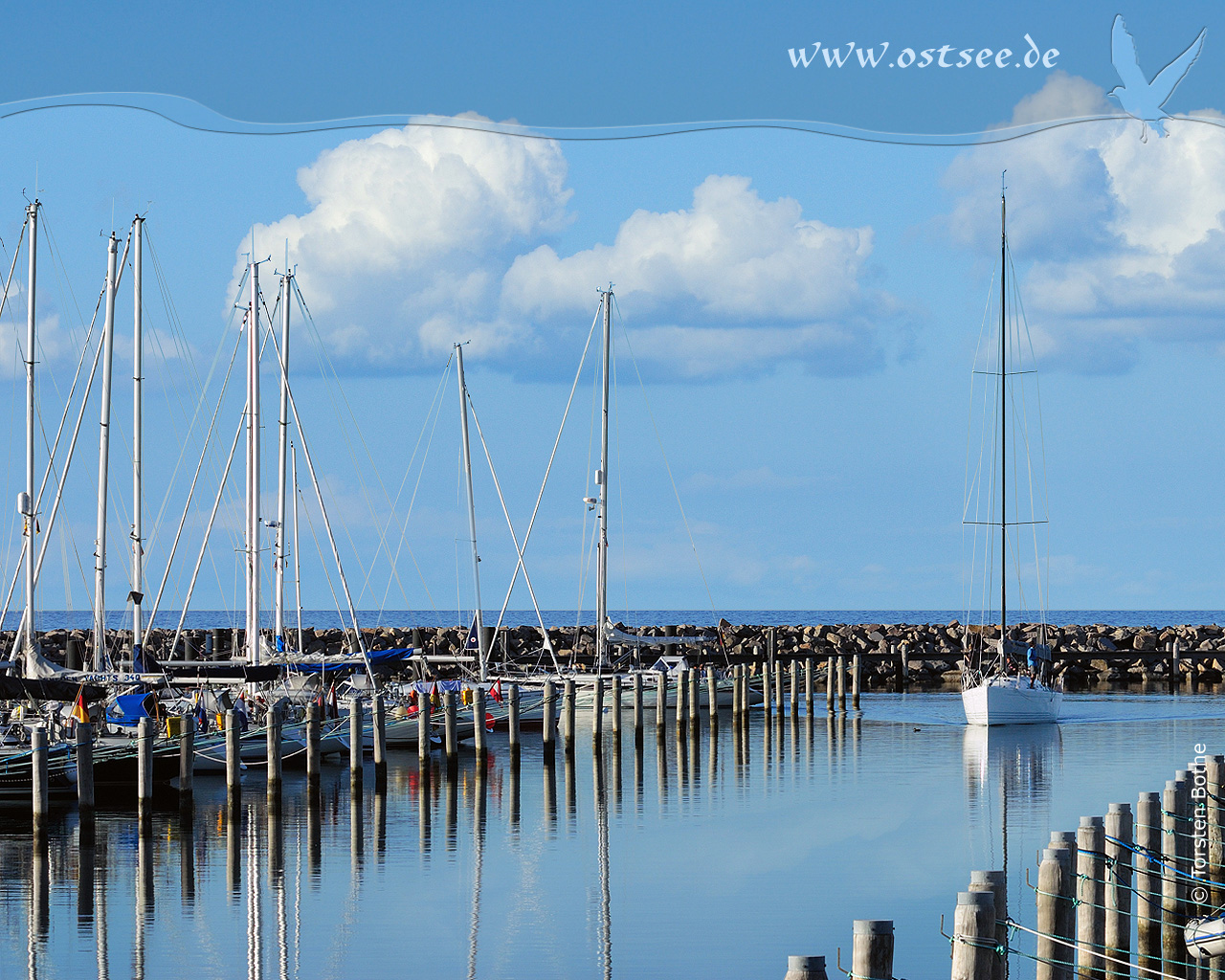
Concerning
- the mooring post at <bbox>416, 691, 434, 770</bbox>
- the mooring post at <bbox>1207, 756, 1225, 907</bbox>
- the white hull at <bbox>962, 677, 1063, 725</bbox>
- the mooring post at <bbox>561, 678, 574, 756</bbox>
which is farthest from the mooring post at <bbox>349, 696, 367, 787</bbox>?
the white hull at <bbox>962, 677, 1063, 725</bbox>

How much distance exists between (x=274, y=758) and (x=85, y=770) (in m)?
3.69

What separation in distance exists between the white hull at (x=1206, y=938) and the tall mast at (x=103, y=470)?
2343 centimetres

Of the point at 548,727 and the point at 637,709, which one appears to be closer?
the point at 548,727

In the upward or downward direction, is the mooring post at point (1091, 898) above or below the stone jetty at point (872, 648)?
above

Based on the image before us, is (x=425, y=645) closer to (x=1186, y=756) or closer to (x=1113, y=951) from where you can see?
(x=1186, y=756)

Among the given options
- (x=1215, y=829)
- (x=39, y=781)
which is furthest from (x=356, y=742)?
(x=1215, y=829)

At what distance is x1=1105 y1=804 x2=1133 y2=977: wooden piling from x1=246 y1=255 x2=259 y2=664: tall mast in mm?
24294

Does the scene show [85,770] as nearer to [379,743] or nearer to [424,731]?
[379,743]

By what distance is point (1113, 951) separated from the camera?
1337 centimetres

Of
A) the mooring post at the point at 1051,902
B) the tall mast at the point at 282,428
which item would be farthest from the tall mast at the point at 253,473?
the mooring post at the point at 1051,902

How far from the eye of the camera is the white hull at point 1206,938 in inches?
526

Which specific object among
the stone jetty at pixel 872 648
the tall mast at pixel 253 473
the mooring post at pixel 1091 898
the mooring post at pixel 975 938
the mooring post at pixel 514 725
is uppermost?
the tall mast at pixel 253 473

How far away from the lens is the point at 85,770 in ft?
76.0

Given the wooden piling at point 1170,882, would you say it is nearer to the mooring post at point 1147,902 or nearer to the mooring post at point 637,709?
the mooring post at point 1147,902
